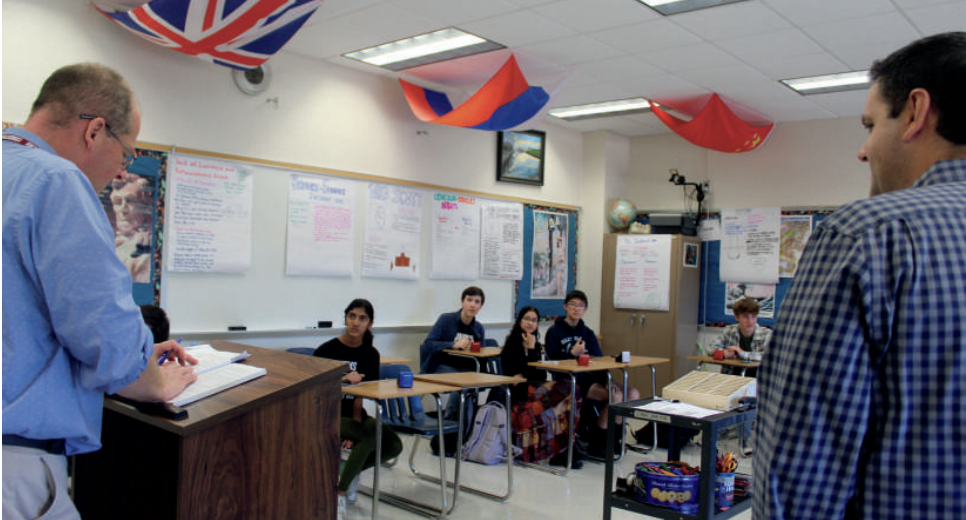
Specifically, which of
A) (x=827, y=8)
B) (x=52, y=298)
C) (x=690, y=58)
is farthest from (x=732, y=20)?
(x=52, y=298)

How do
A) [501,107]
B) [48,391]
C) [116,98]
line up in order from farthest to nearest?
[501,107] → [116,98] → [48,391]

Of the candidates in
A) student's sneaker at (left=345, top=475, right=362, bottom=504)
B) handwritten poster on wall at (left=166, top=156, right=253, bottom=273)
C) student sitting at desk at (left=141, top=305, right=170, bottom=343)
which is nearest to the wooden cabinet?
handwritten poster on wall at (left=166, top=156, right=253, bottom=273)

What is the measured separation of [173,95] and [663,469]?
389 cm

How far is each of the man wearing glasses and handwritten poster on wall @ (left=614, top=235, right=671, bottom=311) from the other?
668 cm

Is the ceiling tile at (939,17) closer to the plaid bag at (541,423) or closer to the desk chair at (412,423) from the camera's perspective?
the plaid bag at (541,423)

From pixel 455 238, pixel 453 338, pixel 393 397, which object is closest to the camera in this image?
pixel 393 397

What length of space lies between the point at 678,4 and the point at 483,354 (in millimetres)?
2813

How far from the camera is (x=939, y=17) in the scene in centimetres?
432

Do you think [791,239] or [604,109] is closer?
[604,109]

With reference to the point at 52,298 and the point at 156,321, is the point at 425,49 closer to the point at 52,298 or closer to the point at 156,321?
the point at 156,321

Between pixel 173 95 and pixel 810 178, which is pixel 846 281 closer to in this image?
pixel 173 95

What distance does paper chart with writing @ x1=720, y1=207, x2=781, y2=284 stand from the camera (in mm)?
7320

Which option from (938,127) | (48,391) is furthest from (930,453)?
(48,391)

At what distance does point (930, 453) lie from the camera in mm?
817
